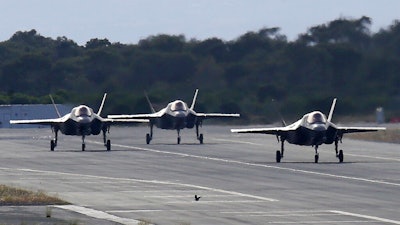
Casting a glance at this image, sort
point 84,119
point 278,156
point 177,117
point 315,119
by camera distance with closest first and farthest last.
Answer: point 315,119, point 278,156, point 84,119, point 177,117

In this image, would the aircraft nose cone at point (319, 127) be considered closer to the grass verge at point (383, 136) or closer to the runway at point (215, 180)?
the runway at point (215, 180)

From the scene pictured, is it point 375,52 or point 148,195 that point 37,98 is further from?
point 148,195

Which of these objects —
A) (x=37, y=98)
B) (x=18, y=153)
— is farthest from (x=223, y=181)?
(x=37, y=98)

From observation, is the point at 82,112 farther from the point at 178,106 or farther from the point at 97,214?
the point at 97,214

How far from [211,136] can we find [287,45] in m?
12.2

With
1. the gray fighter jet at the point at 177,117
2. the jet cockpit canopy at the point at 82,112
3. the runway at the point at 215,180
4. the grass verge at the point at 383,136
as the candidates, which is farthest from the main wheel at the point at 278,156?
the grass verge at the point at 383,136

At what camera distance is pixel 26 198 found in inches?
1190

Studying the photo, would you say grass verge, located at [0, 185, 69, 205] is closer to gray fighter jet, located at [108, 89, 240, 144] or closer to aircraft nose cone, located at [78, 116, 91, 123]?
aircraft nose cone, located at [78, 116, 91, 123]

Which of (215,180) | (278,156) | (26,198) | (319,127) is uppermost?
(319,127)

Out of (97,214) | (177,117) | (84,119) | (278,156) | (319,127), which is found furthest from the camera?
(177,117)

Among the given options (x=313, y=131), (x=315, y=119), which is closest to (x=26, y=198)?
(x=313, y=131)

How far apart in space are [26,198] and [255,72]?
106 feet

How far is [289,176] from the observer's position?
39.6 meters

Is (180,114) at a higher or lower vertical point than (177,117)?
higher
